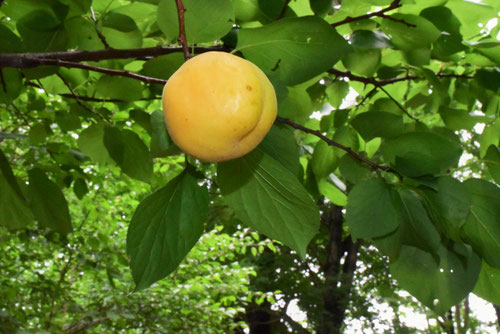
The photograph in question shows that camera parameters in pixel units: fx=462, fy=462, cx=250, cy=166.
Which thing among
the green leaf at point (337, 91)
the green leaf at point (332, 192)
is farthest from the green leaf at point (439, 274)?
the green leaf at point (337, 91)

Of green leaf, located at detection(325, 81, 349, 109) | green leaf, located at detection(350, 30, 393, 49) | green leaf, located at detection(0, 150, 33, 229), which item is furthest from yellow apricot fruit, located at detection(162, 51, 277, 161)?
green leaf, located at detection(325, 81, 349, 109)

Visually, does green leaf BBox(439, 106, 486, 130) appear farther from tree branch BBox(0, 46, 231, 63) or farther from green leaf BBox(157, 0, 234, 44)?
green leaf BBox(157, 0, 234, 44)

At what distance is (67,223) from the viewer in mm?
1138

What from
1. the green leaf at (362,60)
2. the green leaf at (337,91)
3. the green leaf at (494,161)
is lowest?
the green leaf at (494,161)

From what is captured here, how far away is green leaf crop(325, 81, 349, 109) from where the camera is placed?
4.27 ft

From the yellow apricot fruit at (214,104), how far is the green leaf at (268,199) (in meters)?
0.20

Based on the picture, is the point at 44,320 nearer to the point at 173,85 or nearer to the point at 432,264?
the point at 432,264

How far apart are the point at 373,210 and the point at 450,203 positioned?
4.5 inches

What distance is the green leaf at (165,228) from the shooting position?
0.64 meters

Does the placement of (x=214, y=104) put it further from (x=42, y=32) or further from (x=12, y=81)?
(x=12, y=81)

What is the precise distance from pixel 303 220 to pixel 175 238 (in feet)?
0.60

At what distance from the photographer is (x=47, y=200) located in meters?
1.13

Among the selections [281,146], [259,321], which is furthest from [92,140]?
[259,321]

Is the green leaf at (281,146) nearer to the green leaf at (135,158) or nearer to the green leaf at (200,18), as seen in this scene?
the green leaf at (200,18)
